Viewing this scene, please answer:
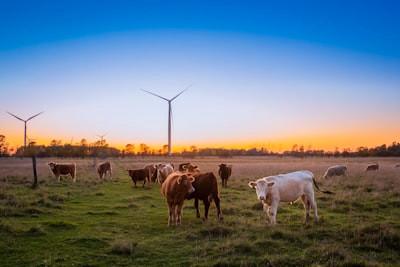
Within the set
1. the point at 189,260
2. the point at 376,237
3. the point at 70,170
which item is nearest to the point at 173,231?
the point at 189,260

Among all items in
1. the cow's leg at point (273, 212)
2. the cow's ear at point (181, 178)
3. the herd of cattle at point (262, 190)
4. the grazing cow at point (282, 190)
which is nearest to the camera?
the cow's leg at point (273, 212)

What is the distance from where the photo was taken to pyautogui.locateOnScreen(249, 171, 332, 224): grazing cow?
1290cm

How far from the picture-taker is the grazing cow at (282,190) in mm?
12898

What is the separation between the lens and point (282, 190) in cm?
1338

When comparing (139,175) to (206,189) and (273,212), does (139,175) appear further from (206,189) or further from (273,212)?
(273,212)

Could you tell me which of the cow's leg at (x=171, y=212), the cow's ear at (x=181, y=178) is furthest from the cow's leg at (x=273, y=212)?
the cow's leg at (x=171, y=212)

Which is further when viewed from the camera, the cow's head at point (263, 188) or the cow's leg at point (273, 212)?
the cow's head at point (263, 188)

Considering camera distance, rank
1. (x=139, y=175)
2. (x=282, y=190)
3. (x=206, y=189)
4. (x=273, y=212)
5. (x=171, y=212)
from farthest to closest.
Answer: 1. (x=139, y=175)
2. (x=206, y=189)
3. (x=171, y=212)
4. (x=282, y=190)
5. (x=273, y=212)

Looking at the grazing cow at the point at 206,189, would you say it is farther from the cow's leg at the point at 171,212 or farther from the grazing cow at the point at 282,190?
the grazing cow at the point at 282,190

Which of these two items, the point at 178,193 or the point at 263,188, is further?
the point at 178,193

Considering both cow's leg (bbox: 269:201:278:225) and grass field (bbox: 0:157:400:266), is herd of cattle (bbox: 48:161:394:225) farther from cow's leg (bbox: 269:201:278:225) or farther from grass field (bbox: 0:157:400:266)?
grass field (bbox: 0:157:400:266)

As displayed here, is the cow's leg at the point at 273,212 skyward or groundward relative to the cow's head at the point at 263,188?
groundward

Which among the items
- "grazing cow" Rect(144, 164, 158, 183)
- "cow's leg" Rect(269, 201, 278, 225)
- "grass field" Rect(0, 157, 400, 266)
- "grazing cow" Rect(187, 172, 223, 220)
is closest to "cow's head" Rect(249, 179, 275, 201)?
"cow's leg" Rect(269, 201, 278, 225)

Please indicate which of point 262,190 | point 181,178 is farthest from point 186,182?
point 262,190
